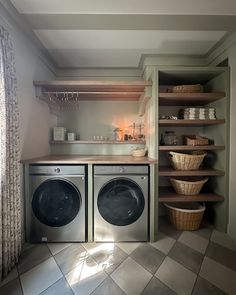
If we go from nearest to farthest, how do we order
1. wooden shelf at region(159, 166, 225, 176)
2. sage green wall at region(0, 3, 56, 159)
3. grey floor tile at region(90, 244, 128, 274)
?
grey floor tile at region(90, 244, 128, 274) → sage green wall at region(0, 3, 56, 159) → wooden shelf at region(159, 166, 225, 176)

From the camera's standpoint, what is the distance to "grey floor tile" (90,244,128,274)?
4.76ft

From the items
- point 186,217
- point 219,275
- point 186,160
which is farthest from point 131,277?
point 186,160

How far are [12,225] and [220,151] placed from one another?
2429mm

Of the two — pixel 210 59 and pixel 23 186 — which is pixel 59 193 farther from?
pixel 210 59

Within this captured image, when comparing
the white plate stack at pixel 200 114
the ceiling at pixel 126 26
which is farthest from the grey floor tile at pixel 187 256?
the ceiling at pixel 126 26

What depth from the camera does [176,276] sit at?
134cm

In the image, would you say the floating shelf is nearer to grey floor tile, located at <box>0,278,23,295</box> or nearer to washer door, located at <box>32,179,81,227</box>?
washer door, located at <box>32,179,81,227</box>

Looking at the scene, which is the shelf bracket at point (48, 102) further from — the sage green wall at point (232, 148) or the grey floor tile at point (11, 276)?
the sage green wall at point (232, 148)

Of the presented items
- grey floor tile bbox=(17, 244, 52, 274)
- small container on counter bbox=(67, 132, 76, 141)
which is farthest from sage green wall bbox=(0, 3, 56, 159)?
grey floor tile bbox=(17, 244, 52, 274)

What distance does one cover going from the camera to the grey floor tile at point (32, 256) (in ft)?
4.78

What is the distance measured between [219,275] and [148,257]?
62 cm

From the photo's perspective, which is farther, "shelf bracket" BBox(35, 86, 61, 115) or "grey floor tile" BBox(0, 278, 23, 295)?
"shelf bracket" BBox(35, 86, 61, 115)

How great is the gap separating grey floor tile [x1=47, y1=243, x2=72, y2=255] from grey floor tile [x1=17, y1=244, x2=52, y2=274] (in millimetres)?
37

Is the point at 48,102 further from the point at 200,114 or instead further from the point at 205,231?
the point at 205,231
